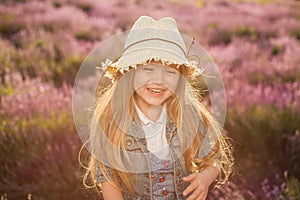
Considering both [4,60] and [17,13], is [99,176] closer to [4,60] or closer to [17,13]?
[4,60]

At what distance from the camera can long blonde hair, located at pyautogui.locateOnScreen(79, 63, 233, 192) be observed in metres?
2.36

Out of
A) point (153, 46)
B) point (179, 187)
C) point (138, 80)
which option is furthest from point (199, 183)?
point (153, 46)

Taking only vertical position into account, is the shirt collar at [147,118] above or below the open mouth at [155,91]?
below

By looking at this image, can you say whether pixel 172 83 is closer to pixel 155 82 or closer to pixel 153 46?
pixel 155 82

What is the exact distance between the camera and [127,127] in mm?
2385

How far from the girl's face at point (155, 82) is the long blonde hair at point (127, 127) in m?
0.07

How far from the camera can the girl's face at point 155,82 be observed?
7.57 ft

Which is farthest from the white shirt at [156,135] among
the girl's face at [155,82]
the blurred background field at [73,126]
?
the blurred background field at [73,126]

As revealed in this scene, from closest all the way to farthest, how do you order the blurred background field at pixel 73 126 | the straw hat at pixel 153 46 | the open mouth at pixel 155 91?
the straw hat at pixel 153 46 < the open mouth at pixel 155 91 < the blurred background field at pixel 73 126

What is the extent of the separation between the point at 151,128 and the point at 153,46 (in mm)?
426

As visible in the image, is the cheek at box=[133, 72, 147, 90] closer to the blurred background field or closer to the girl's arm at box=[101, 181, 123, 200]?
the girl's arm at box=[101, 181, 123, 200]

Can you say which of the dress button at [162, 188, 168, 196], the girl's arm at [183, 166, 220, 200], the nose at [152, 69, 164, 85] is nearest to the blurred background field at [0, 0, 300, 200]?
the dress button at [162, 188, 168, 196]

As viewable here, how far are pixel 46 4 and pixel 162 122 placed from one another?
971cm

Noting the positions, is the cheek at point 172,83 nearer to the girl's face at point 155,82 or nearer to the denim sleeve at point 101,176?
the girl's face at point 155,82
